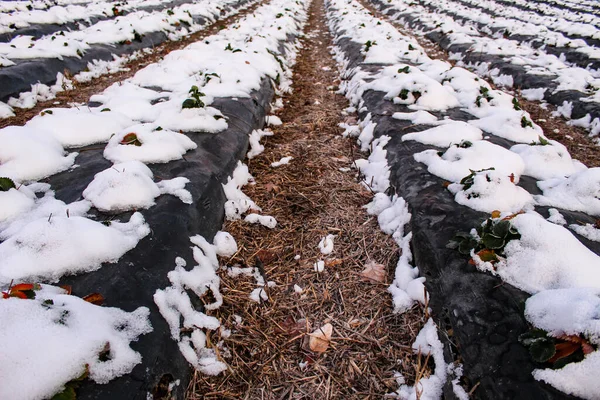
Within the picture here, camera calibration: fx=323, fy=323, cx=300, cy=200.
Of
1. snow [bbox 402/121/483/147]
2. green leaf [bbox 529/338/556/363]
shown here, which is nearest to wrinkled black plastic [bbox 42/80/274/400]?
green leaf [bbox 529/338/556/363]

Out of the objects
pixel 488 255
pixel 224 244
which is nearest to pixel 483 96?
pixel 488 255

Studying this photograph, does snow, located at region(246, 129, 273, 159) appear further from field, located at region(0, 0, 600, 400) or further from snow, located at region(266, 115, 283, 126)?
snow, located at region(266, 115, 283, 126)

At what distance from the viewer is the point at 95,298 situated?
166 cm

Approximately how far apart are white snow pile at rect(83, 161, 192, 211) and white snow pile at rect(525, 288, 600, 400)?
2287mm

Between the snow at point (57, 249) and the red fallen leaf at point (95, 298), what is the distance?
19 centimetres

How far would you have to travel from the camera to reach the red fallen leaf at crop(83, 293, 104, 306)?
1.65 meters

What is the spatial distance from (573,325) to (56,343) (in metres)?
2.17

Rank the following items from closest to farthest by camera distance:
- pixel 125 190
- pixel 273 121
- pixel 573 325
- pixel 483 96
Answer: pixel 573 325
pixel 125 190
pixel 483 96
pixel 273 121

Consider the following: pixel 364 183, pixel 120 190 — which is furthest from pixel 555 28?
pixel 120 190

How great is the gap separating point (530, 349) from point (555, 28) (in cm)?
1468

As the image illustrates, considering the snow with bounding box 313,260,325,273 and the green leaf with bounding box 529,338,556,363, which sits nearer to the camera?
the green leaf with bounding box 529,338,556,363

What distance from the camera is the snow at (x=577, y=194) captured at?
7.97 ft

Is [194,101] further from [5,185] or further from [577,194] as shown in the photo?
[577,194]

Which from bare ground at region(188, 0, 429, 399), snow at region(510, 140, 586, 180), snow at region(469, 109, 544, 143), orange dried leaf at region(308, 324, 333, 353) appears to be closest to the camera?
bare ground at region(188, 0, 429, 399)
